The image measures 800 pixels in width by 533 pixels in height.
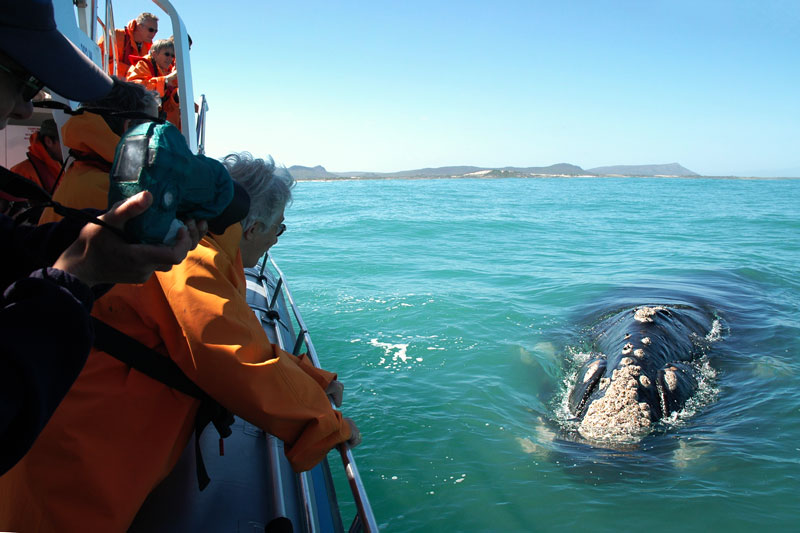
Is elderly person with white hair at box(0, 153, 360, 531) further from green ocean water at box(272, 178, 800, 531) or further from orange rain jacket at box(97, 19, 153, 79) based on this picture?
orange rain jacket at box(97, 19, 153, 79)

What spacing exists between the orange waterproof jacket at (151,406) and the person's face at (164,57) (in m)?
5.54

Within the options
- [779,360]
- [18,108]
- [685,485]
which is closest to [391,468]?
[685,485]

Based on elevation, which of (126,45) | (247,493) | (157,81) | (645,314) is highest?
(126,45)

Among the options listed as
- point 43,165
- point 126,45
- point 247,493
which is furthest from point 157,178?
point 126,45

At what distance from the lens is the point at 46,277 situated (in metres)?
1.12

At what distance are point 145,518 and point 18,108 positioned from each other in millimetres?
1713

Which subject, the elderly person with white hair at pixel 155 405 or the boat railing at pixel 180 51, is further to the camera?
the boat railing at pixel 180 51

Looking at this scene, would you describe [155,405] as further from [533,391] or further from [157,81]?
[533,391]

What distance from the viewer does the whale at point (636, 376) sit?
18.5 ft

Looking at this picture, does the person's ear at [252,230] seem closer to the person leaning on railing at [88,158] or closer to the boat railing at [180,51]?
the person leaning on railing at [88,158]

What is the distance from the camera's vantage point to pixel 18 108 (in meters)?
1.20

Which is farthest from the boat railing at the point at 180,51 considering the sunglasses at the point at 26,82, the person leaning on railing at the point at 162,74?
the sunglasses at the point at 26,82

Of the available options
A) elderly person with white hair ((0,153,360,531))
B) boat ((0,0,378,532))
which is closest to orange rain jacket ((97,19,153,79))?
boat ((0,0,378,532))

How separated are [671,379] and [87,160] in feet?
20.5
